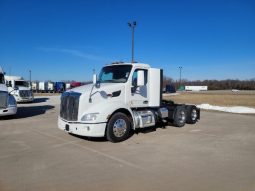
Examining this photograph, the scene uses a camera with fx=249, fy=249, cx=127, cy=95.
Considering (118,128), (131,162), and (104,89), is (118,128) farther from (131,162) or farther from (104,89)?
(131,162)

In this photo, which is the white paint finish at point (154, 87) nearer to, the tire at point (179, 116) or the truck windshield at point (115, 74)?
the truck windshield at point (115, 74)

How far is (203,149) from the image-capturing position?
23.5 ft

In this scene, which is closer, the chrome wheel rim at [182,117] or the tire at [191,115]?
the chrome wheel rim at [182,117]

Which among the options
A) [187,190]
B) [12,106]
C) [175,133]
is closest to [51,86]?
[12,106]

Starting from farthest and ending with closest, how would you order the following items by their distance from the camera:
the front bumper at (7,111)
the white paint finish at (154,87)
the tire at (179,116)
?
the front bumper at (7,111)
the tire at (179,116)
the white paint finish at (154,87)

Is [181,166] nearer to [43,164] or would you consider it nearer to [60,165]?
[60,165]

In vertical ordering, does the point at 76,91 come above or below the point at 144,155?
above

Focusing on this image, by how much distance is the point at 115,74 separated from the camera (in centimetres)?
916

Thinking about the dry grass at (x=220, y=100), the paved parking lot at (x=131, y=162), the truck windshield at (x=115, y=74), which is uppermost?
the truck windshield at (x=115, y=74)

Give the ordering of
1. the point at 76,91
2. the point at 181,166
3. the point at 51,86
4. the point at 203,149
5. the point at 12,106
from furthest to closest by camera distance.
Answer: the point at 51,86 → the point at 12,106 → the point at 76,91 → the point at 203,149 → the point at 181,166

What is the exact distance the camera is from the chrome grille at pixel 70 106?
25.1 feet

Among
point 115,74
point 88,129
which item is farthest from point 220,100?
point 88,129

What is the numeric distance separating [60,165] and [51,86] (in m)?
66.8

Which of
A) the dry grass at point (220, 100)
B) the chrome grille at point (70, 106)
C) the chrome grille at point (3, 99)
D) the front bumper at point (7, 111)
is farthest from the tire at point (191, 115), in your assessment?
the dry grass at point (220, 100)
